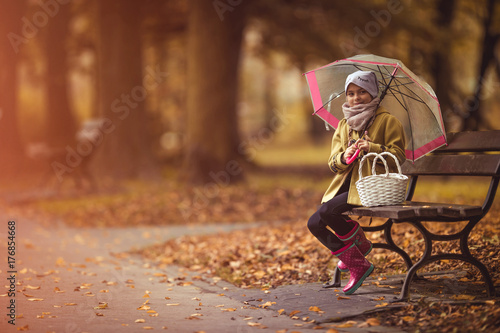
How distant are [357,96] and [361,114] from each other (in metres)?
0.18

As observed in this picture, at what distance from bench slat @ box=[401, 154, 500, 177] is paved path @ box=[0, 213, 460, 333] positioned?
1.09 meters

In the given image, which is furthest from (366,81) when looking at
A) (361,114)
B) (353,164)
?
(353,164)

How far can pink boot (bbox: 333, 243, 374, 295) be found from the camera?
5500 millimetres

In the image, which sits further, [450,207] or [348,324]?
[450,207]

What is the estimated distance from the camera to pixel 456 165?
18.7ft

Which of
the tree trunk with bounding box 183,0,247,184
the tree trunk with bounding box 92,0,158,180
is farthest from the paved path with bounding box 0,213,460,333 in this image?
the tree trunk with bounding box 92,0,158,180

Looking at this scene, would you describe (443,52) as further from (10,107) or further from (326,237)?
(326,237)

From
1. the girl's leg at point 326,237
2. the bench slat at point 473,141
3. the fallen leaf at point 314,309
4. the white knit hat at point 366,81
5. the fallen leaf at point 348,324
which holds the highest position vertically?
the white knit hat at point 366,81

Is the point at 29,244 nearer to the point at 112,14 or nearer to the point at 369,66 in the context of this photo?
the point at 369,66

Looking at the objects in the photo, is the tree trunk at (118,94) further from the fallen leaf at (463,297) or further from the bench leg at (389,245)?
the fallen leaf at (463,297)

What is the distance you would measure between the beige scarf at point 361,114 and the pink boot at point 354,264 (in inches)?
39.3

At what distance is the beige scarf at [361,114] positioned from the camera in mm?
5426

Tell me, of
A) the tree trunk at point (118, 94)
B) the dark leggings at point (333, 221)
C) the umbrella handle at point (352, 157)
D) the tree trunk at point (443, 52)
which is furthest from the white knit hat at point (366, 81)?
the tree trunk at point (118, 94)

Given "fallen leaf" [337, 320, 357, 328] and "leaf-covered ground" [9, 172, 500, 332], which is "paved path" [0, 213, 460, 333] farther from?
"leaf-covered ground" [9, 172, 500, 332]
